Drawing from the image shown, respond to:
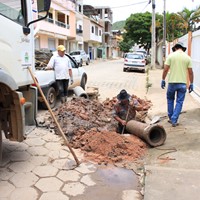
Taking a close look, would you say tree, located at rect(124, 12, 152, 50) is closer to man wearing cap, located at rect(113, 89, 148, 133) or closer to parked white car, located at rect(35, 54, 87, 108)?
parked white car, located at rect(35, 54, 87, 108)

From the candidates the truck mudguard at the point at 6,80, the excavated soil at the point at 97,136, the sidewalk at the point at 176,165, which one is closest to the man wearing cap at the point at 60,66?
Result: the excavated soil at the point at 97,136

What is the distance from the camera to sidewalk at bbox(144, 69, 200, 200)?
3.58 metres

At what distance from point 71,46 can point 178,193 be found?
1658 inches

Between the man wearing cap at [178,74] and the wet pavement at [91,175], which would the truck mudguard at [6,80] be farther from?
the man wearing cap at [178,74]

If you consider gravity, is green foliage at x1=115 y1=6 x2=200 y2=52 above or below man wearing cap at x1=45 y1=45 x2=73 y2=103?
above

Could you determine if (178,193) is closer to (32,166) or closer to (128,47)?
(32,166)

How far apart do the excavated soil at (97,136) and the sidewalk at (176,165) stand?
1.10 ft

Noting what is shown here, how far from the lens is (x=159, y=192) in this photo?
3.58 m

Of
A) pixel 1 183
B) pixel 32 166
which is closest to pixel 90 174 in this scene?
pixel 32 166

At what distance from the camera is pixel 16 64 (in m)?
4.15

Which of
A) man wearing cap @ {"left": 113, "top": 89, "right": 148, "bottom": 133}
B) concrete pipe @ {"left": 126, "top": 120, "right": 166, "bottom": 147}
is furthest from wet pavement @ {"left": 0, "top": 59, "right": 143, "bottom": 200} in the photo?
man wearing cap @ {"left": 113, "top": 89, "right": 148, "bottom": 133}

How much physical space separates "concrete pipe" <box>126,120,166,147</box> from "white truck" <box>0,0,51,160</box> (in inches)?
74.7

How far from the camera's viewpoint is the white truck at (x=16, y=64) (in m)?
3.78

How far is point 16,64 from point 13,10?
744 mm
